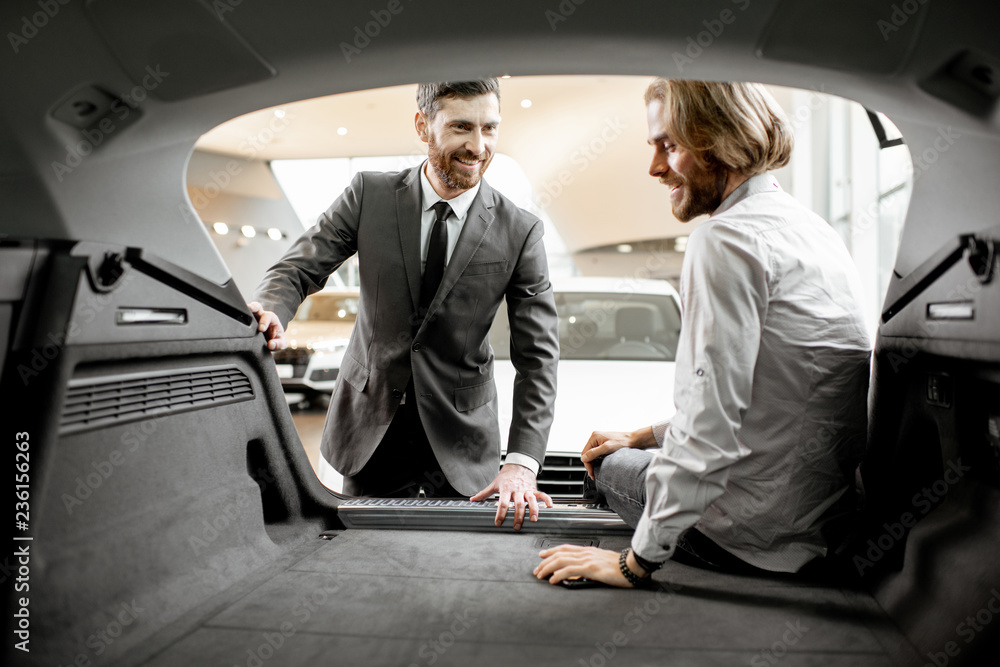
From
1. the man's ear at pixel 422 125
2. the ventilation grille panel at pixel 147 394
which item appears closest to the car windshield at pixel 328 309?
the man's ear at pixel 422 125

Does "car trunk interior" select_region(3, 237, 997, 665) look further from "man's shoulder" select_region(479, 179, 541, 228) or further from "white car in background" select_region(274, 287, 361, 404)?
"white car in background" select_region(274, 287, 361, 404)

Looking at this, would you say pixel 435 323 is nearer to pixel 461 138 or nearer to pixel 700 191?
pixel 461 138

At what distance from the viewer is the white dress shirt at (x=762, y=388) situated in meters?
1.17

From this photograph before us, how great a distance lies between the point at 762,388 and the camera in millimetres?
1267

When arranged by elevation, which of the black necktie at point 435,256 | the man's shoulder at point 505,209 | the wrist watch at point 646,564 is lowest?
the wrist watch at point 646,564

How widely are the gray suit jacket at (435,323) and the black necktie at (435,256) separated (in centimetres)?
4

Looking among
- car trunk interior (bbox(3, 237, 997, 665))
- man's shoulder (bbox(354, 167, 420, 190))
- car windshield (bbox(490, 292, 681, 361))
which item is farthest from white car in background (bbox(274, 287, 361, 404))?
car trunk interior (bbox(3, 237, 997, 665))

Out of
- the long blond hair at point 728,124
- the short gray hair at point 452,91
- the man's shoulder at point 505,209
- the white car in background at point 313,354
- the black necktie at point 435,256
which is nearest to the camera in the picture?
the long blond hair at point 728,124

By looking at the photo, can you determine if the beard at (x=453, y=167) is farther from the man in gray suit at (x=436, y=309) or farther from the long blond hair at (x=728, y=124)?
the long blond hair at (x=728, y=124)

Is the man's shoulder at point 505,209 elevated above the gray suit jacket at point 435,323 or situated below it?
above

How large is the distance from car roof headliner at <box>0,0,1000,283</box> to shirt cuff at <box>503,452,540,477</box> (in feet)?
3.67

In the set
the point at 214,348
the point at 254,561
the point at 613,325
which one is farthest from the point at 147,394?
the point at 613,325

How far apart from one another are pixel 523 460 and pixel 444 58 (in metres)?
1.19

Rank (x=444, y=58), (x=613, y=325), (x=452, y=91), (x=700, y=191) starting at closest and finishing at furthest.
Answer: (x=444, y=58)
(x=700, y=191)
(x=452, y=91)
(x=613, y=325)
